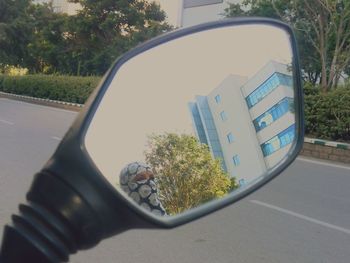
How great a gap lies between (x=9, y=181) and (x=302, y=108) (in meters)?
5.52

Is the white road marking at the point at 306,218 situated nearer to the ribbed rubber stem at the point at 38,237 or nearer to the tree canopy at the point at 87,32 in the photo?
the ribbed rubber stem at the point at 38,237

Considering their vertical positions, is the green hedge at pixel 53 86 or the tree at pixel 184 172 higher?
the tree at pixel 184 172

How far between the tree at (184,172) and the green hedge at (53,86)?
18368 millimetres

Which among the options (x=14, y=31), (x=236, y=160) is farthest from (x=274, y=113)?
(x=14, y=31)

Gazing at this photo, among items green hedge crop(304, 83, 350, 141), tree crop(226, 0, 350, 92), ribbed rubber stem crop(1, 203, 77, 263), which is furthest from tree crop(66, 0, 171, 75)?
ribbed rubber stem crop(1, 203, 77, 263)

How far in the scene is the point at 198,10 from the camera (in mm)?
31250

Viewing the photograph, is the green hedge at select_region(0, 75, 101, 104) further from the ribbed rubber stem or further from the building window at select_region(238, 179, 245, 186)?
the ribbed rubber stem

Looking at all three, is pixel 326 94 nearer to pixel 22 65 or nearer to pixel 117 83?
pixel 117 83

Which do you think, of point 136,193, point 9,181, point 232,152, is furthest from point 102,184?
point 9,181

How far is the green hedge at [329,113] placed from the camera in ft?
37.4

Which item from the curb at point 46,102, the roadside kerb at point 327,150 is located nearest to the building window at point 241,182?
the roadside kerb at point 327,150

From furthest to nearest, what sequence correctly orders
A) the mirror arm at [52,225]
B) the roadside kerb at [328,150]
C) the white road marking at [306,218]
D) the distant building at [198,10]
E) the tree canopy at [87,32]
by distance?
1. the distant building at [198,10]
2. the tree canopy at [87,32]
3. the roadside kerb at [328,150]
4. the white road marking at [306,218]
5. the mirror arm at [52,225]

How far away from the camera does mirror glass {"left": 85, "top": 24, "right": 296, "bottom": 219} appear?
33.4 inches

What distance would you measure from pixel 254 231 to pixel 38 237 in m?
4.08
